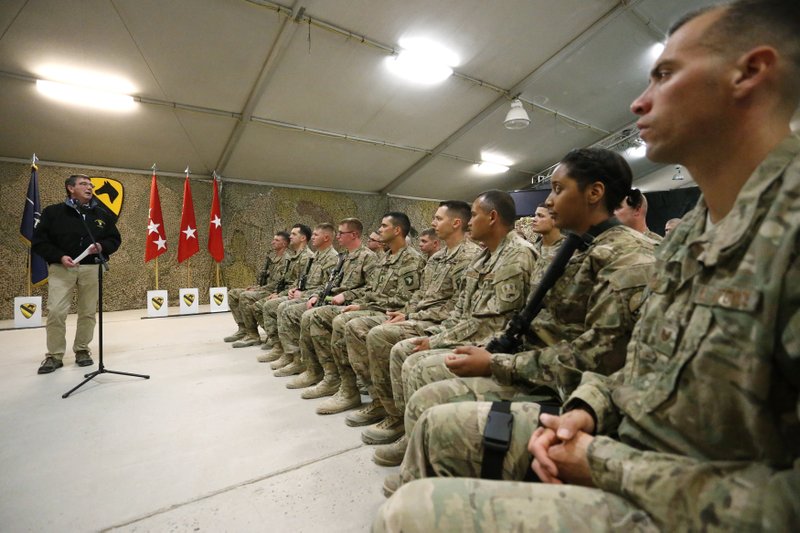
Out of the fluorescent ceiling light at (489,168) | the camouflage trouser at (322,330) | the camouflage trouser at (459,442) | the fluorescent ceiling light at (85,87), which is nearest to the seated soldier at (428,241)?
the camouflage trouser at (322,330)

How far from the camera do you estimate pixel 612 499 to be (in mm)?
582

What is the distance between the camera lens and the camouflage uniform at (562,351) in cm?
89

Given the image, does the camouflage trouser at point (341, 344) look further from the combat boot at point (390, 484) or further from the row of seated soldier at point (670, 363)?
the row of seated soldier at point (670, 363)

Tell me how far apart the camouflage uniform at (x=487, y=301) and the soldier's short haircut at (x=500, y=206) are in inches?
3.4

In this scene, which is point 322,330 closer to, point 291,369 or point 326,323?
point 326,323

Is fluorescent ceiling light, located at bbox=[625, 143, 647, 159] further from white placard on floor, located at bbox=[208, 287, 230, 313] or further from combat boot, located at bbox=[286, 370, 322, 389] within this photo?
white placard on floor, located at bbox=[208, 287, 230, 313]

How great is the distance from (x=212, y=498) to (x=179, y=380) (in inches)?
66.9

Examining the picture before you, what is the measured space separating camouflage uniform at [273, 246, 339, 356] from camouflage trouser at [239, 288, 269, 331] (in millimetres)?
649

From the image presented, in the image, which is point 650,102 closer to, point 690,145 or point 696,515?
point 690,145

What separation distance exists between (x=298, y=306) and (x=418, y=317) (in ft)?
4.33

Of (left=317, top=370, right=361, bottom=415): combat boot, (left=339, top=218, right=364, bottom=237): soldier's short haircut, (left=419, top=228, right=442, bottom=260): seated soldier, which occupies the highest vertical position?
(left=339, top=218, right=364, bottom=237): soldier's short haircut

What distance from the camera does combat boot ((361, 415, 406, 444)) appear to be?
1818mm

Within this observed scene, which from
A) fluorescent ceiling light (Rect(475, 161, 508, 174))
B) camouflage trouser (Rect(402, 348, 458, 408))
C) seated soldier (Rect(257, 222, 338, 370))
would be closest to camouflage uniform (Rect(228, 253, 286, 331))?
seated soldier (Rect(257, 222, 338, 370))

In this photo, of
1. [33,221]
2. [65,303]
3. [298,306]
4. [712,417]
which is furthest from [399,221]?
[33,221]
